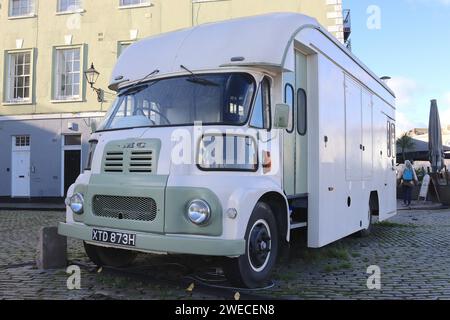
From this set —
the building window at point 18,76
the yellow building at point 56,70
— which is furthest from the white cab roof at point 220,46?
the building window at point 18,76

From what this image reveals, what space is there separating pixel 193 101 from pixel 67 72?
1662 cm

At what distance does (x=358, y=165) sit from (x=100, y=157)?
14.3 feet

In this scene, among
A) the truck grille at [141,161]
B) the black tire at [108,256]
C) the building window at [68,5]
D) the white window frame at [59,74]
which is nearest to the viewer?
the truck grille at [141,161]

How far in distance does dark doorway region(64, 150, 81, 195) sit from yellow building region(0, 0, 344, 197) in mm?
39

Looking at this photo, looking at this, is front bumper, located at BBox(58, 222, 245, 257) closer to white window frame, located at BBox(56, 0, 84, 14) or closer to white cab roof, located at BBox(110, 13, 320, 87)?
white cab roof, located at BBox(110, 13, 320, 87)

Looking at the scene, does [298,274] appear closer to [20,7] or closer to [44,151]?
[44,151]

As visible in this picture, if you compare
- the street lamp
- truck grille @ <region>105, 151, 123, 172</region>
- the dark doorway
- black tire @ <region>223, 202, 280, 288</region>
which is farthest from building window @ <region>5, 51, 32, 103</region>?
black tire @ <region>223, 202, 280, 288</region>

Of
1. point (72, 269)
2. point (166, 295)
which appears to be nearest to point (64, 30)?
point (72, 269)

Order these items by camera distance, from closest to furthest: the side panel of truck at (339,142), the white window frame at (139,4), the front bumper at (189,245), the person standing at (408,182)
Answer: the front bumper at (189,245) → the side panel of truck at (339,142) → the person standing at (408,182) → the white window frame at (139,4)

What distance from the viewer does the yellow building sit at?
19469mm

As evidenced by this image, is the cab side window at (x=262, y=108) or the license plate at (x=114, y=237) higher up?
the cab side window at (x=262, y=108)

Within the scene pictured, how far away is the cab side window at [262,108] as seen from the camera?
5.31 metres

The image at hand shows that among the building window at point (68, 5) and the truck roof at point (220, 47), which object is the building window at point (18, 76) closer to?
the building window at point (68, 5)

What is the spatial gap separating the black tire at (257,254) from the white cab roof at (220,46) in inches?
65.2
